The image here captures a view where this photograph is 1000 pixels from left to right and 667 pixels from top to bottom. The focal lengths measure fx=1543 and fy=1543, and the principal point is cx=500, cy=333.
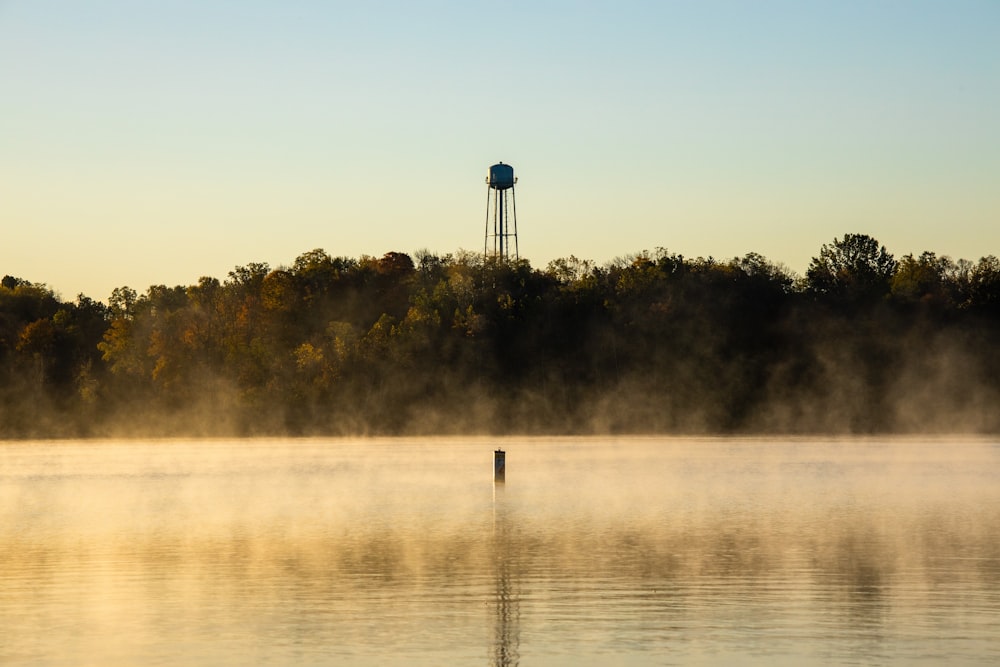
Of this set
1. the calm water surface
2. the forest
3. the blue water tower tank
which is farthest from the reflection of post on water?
the blue water tower tank

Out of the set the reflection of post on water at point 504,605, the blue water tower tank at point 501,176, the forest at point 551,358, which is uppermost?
the blue water tower tank at point 501,176

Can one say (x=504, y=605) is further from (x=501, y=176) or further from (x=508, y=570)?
(x=501, y=176)

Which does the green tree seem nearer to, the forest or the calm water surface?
the forest

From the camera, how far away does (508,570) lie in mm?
30969

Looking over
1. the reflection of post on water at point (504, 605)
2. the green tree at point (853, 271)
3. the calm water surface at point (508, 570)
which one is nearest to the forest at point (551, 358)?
the green tree at point (853, 271)

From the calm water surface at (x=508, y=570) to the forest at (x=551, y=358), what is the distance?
76.5 m

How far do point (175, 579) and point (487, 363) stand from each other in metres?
113

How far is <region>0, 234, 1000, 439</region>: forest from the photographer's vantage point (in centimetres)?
14112

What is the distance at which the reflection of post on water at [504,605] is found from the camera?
2133 cm

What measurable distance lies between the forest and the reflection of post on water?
101 metres

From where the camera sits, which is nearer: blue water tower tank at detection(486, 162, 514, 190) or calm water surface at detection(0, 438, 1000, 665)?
calm water surface at detection(0, 438, 1000, 665)

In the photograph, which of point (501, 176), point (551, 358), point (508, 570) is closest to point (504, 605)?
point (508, 570)

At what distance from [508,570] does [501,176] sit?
13199 cm

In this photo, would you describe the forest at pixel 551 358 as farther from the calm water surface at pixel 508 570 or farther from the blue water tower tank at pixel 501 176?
the calm water surface at pixel 508 570
